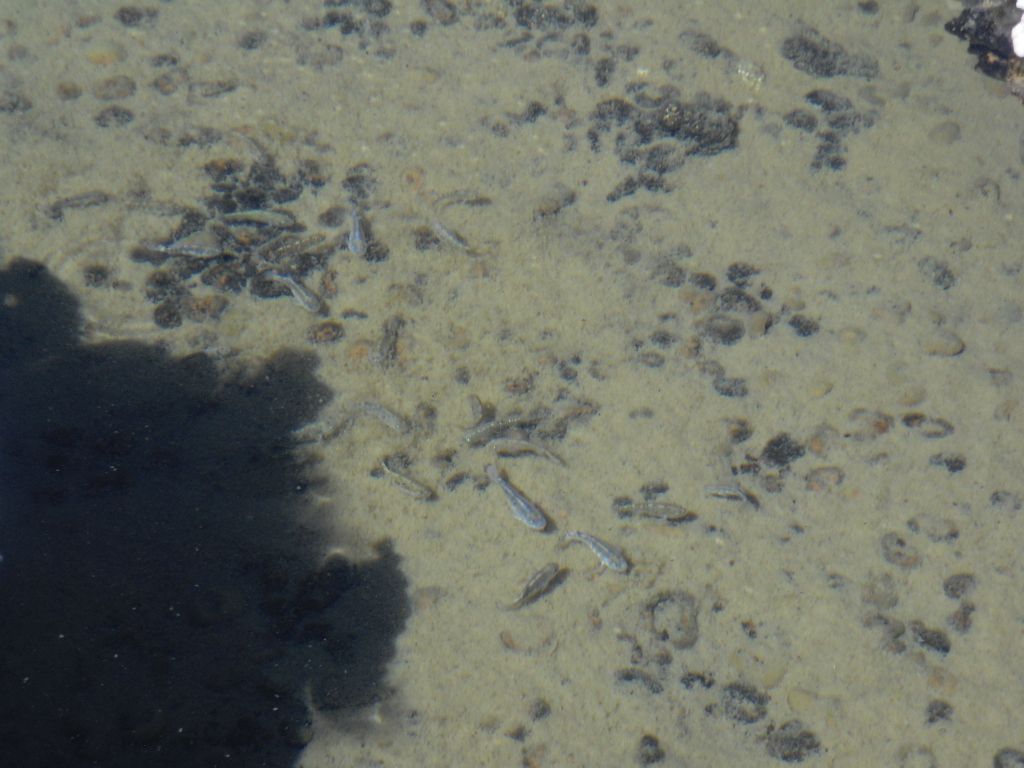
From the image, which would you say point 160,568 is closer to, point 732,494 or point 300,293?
point 300,293

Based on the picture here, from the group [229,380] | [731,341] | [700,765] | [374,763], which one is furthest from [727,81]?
[374,763]

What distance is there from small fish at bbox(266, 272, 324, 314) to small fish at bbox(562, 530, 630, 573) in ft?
6.20

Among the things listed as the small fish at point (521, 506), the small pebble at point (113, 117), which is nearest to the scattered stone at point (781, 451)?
the small fish at point (521, 506)

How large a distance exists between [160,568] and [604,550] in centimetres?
216

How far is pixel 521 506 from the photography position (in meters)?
4.13

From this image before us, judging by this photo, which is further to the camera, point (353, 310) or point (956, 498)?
point (353, 310)

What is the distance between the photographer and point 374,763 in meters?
3.68

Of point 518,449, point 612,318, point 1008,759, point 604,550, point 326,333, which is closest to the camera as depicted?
point 1008,759

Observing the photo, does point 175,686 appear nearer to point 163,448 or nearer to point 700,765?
point 163,448

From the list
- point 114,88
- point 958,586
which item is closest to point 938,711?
point 958,586

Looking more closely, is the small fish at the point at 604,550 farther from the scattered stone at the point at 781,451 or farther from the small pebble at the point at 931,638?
the small pebble at the point at 931,638

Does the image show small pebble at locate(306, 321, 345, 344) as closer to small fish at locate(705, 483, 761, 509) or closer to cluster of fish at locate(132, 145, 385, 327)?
cluster of fish at locate(132, 145, 385, 327)

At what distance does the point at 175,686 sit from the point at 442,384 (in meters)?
1.94

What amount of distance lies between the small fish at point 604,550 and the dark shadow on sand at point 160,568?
90 cm
